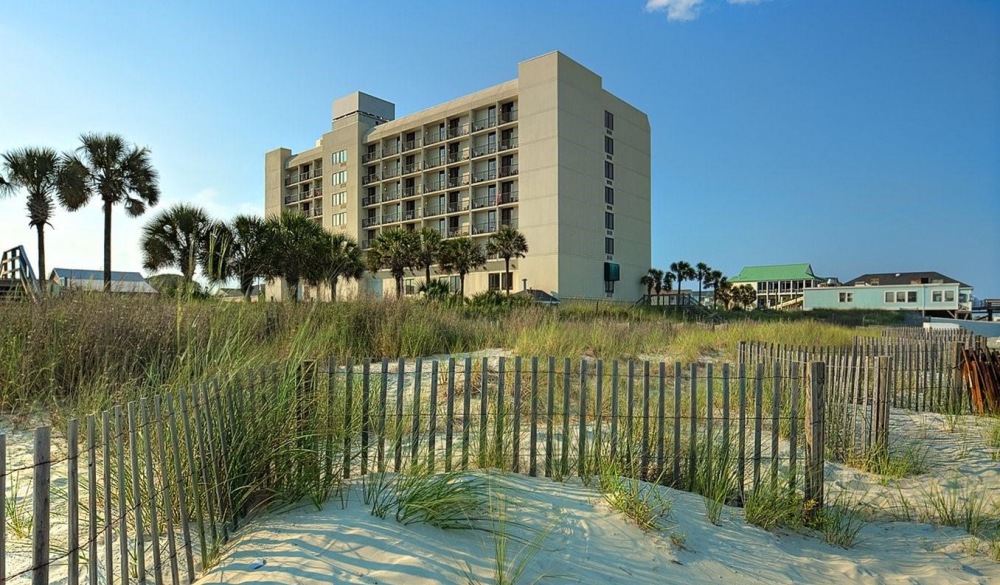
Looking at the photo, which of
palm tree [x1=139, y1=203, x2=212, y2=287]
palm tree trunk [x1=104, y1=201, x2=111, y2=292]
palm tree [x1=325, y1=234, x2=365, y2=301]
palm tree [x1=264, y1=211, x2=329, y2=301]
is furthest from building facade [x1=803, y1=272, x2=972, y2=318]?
palm tree trunk [x1=104, y1=201, x2=111, y2=292]

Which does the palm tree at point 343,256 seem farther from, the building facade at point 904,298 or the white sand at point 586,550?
the building facade at point 904,298

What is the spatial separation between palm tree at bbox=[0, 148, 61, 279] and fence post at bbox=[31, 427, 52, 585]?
105 ft

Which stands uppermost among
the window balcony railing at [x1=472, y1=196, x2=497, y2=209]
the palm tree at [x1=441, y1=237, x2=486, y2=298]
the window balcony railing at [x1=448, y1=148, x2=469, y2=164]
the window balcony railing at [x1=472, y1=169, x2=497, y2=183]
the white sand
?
the window balcony railing at [x1=448, y1=148, x2=469, y2=164]

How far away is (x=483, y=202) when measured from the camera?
57.5 meters

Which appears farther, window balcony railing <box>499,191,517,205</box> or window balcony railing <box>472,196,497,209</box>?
window balcony railing <box>472,196,497,209</box>

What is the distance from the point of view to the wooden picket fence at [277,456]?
2.71 m

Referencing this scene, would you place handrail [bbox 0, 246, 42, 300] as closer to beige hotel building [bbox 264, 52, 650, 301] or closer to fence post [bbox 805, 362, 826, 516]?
fence post [bbox 805, 362, 826, 516]

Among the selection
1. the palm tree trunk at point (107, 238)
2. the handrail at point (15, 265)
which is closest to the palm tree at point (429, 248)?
the palm tree trunk at point (107, 238)

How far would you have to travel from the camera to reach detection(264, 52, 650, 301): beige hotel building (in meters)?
51.9

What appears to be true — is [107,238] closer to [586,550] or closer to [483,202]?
[483,202]

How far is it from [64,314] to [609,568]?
24.3 feet

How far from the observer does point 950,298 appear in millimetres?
64312

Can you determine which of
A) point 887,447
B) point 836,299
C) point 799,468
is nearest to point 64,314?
point 799,468

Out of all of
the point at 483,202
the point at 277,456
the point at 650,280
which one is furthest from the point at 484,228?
the point at 277,456
